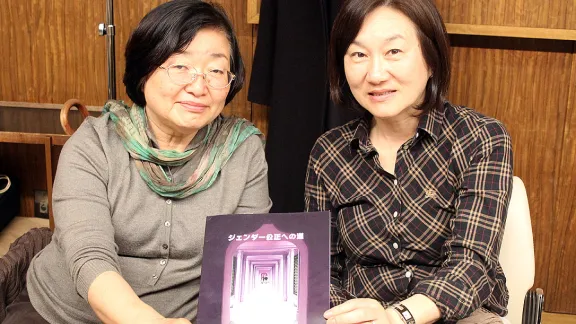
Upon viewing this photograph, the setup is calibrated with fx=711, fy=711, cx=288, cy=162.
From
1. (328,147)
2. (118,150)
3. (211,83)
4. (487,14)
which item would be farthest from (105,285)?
(487,14)

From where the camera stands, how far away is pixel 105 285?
53.0 inches

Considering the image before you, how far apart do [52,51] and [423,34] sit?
2.12 m

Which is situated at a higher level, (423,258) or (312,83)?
(312,83)

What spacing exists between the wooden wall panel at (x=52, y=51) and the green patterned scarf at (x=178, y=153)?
→ 1544mm

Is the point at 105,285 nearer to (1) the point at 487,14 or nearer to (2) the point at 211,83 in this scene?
(2) the point at 211,83

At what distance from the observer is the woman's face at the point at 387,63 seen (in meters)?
1.55

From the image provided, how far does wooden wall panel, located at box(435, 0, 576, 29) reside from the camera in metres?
2.70

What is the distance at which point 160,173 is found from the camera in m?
1.61

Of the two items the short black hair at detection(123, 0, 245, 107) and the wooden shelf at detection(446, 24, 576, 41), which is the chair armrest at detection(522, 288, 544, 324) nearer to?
the short black hair at detection(123, 0, 245, 107)

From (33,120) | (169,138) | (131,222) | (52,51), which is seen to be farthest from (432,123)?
(52,51)

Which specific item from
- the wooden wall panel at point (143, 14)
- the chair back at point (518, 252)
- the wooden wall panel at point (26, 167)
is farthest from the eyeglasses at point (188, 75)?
the wooden wall panel at point (26, 167)

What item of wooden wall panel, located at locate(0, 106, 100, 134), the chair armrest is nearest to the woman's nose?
the chair armrest

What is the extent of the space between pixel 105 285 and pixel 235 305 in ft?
0.86

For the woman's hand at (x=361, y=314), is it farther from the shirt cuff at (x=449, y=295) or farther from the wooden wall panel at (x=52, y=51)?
the wooden wall panel at (x=52, y=51)
